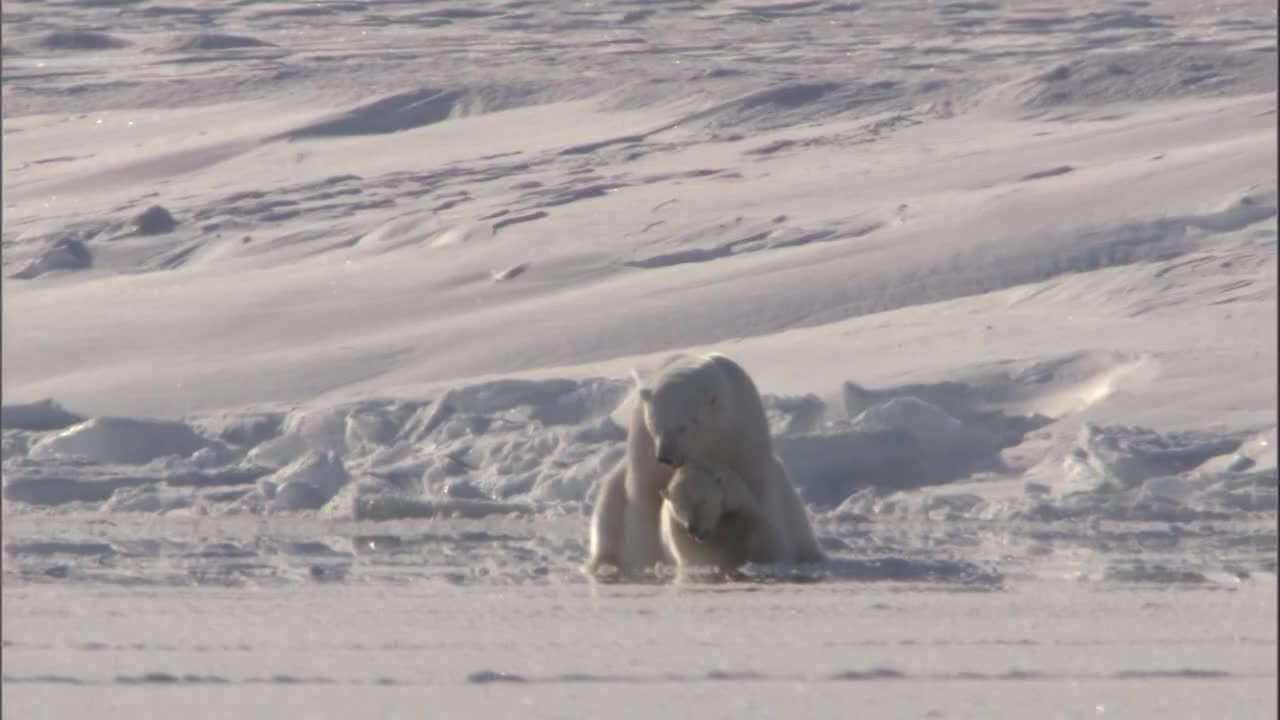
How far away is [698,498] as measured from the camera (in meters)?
6.21

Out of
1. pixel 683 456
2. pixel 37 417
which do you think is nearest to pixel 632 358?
pixel 37 417

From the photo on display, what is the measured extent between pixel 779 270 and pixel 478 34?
13762mm

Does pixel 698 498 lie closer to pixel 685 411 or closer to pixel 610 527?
pixel 685 411

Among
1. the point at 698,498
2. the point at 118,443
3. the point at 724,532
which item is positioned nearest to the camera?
the point at 698,498

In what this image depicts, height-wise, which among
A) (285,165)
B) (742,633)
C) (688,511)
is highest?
(742,633)

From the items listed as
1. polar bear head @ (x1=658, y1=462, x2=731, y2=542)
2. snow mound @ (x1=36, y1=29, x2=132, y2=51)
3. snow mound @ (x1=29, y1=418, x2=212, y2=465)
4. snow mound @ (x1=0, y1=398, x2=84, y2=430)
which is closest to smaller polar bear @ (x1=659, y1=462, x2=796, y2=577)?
polar bear head @ (x1=658, y1=462, x2=731, y2=542)

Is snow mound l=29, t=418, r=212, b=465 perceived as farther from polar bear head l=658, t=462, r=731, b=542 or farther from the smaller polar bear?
polar bear head l=658, t=462, r=731, b=542

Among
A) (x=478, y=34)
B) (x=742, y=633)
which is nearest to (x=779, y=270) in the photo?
(x=742, y=633)

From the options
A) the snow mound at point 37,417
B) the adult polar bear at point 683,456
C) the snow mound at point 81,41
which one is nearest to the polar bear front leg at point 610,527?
the adult polar bear at point 683,456

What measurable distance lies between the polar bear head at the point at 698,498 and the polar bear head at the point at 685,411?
61 mm

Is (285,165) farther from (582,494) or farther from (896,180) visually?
(582,494)

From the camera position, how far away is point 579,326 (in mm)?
11961

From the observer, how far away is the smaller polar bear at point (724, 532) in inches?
247

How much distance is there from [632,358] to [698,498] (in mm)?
5001
